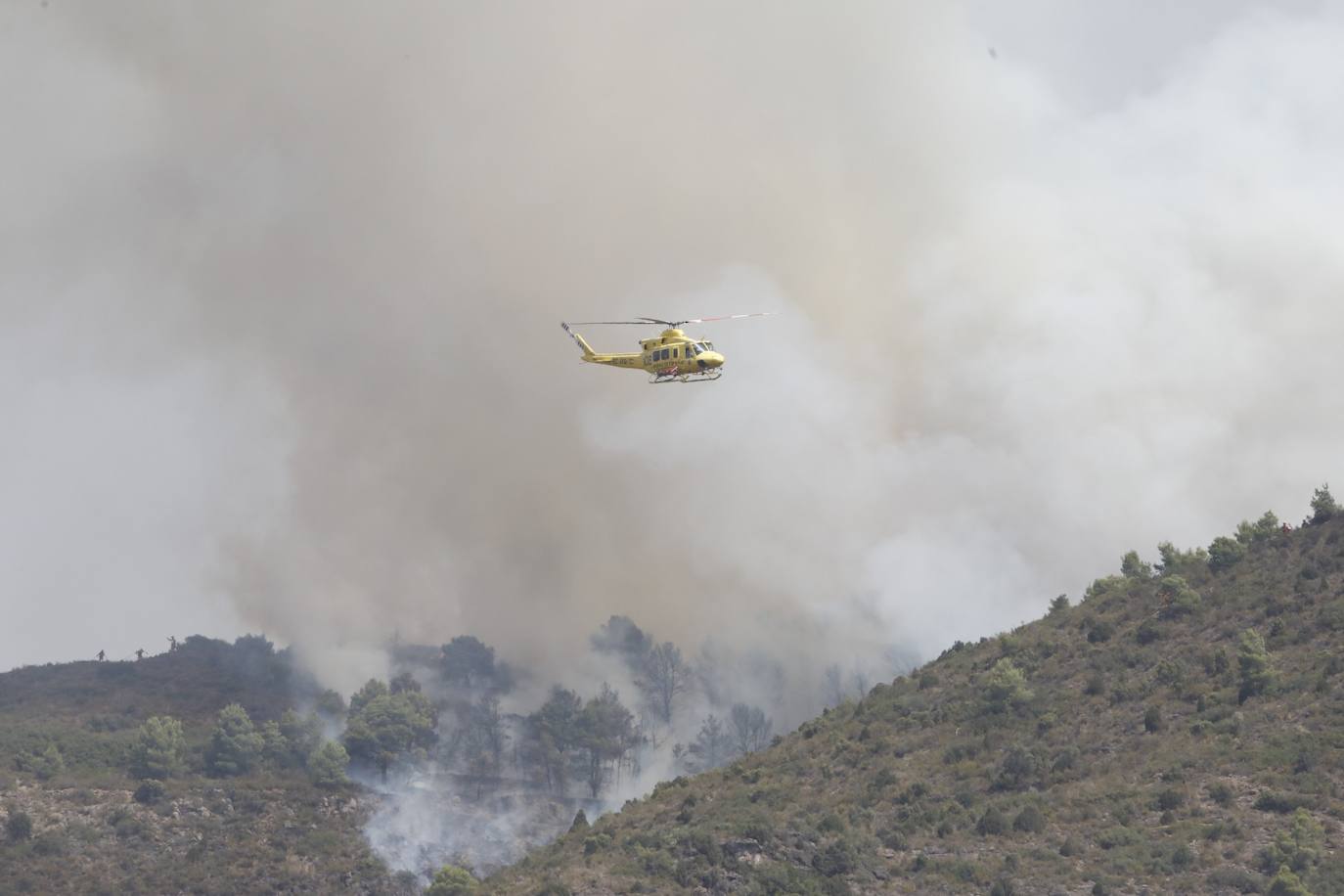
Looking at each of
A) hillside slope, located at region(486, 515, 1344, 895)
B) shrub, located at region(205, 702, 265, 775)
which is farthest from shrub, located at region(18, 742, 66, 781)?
hillside slope, located at region(486, 515, 1344, 895)

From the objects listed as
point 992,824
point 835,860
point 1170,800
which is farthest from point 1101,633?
point 835,860

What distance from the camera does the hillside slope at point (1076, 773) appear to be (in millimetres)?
90125

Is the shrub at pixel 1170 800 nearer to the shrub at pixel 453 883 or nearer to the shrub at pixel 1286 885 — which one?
the shrub at pixel 1286 885

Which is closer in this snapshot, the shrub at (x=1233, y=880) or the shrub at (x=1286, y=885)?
the shrub at (x=1286, y=885)

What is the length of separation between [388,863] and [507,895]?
191 ft

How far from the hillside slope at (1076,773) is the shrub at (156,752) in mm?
67161

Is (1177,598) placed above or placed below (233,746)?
below

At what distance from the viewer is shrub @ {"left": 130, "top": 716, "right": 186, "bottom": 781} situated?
170000 mm

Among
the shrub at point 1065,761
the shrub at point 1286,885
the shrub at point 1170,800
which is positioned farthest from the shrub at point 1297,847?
the shrub at point 1065,761

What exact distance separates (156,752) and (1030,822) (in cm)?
10860

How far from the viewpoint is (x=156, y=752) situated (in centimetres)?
17088

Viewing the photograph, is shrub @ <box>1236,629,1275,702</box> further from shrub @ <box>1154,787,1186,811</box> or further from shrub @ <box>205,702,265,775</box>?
shrub @ <box>205,702,265,775</box>

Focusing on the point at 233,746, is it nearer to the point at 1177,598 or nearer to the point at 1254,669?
the point at 1177,598

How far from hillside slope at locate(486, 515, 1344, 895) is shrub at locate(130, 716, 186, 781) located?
67.2m
